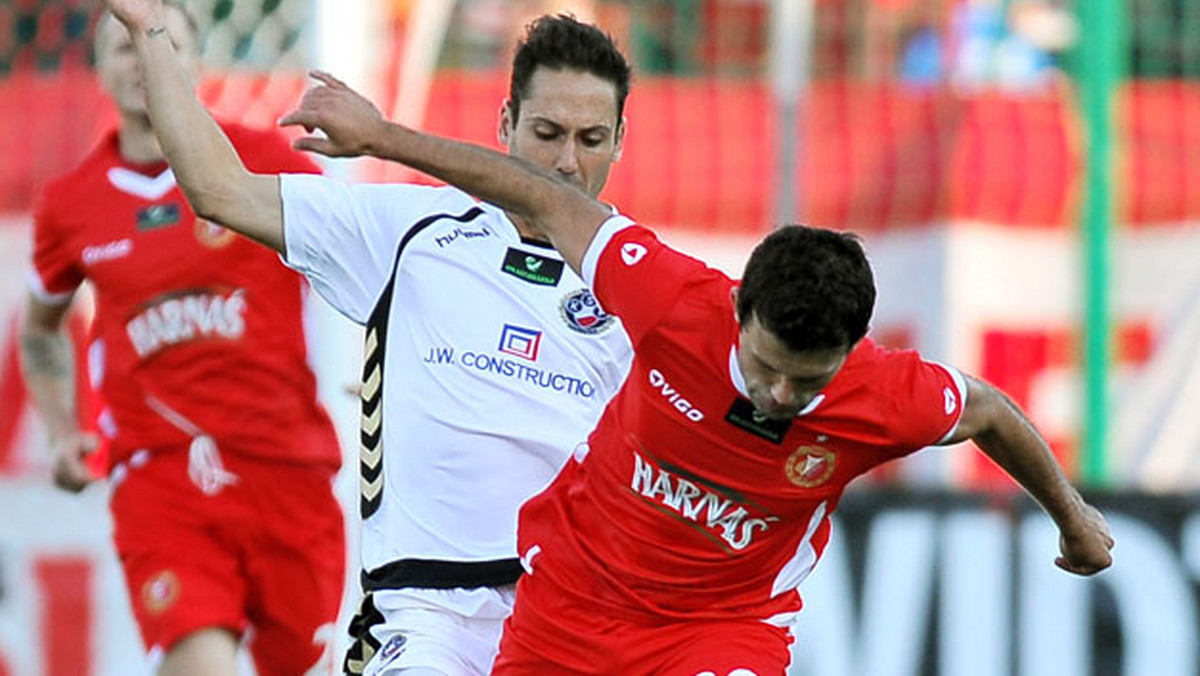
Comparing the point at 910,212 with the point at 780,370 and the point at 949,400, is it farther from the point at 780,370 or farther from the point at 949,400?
the point at 780,370

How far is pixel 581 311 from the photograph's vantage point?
15.2 ft

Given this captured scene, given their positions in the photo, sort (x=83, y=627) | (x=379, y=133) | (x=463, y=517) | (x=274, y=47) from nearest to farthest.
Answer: (x=379, y=133) → (x=463, y=517) → (x=274, y=47) → (x=83, y=627)

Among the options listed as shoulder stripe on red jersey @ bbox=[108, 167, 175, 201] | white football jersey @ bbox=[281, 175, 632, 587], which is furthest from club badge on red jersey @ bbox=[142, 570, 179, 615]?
white football jersey @ bbox=[281, 175, 632, 587]

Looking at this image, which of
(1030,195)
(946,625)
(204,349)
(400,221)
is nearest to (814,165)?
(1030,195)

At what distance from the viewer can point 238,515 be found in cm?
630

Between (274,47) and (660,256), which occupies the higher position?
(660,256)

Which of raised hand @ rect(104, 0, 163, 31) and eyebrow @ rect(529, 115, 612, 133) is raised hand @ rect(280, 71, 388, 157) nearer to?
raised hand @ rect(104, 0, 163, 31)

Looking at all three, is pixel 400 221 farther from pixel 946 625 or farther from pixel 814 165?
pixel 814 165

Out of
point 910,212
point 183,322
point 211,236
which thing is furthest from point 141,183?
point 910,212

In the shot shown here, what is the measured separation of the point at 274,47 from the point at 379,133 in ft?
13.1

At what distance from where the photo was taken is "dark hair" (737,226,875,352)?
12.3 ft

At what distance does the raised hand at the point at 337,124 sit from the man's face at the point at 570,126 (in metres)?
0.79

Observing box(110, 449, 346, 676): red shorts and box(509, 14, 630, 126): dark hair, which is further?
box(110, 449, 346, 676): red shorts

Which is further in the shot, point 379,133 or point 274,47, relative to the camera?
point 274,47
